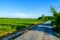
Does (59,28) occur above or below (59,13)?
below

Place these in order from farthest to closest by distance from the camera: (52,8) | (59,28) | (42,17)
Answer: (42,17) → (52,8) → (59,28)

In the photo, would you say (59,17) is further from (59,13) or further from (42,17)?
(42,17)

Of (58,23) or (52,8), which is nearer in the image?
(58,23)

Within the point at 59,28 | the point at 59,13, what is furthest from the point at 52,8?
the point at 59,28

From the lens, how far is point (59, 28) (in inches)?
1254

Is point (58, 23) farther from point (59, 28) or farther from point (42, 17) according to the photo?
point (42, 17)

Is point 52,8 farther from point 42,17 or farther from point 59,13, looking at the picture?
point 42,17

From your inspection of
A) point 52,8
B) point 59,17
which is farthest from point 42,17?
point 59,17

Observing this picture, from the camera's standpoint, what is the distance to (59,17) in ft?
108

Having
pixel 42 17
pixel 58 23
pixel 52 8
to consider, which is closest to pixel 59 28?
pixel 58 23

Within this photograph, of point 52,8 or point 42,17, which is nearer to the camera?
point 52,8

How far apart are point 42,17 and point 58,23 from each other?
391 feet

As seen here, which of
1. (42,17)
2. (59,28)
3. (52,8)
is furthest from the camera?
(42,17)

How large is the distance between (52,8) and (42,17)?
363ft
